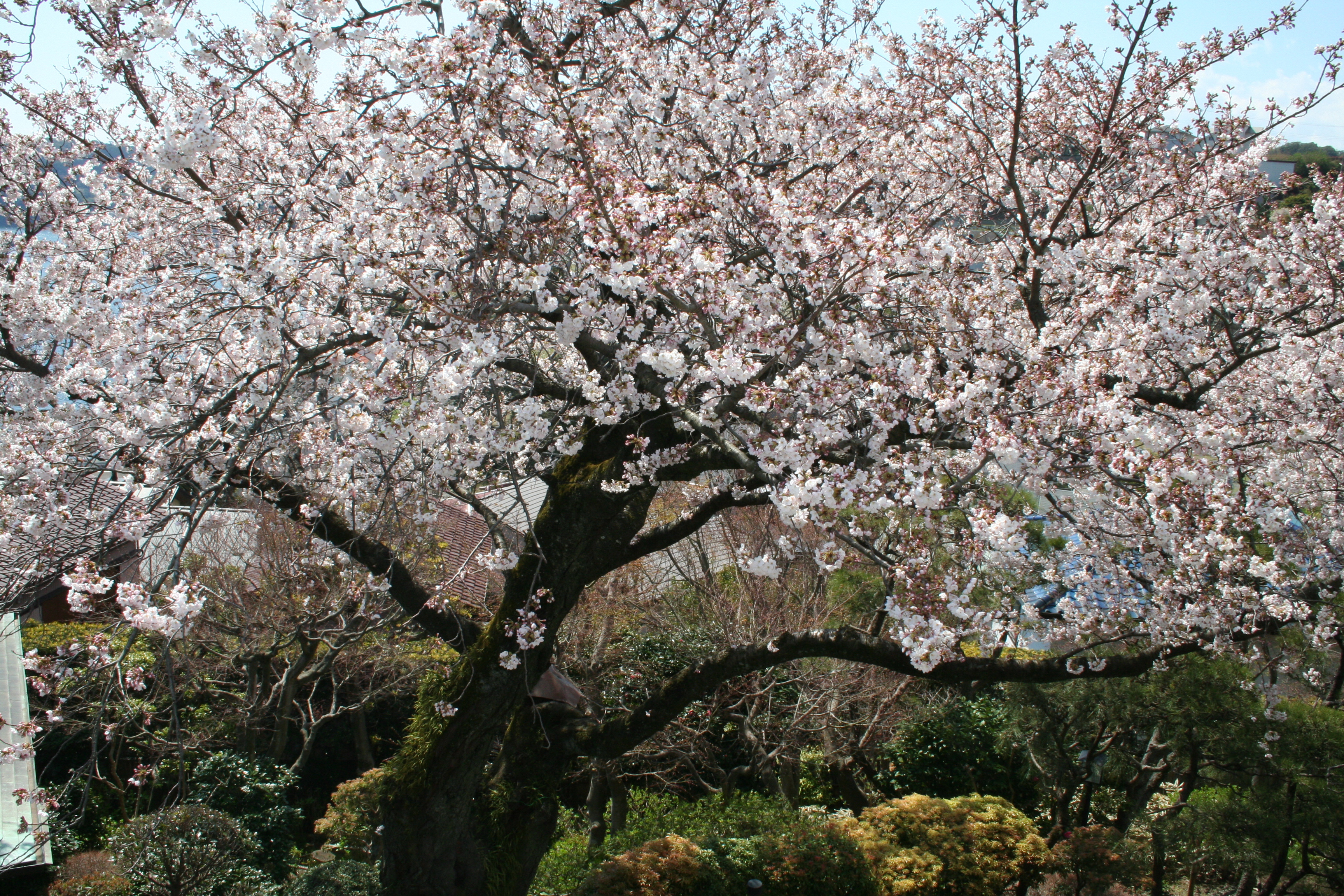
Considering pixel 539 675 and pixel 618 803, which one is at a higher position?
pixel 539 675

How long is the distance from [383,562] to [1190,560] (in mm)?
4660

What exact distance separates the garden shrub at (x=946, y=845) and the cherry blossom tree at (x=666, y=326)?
6.37 ft

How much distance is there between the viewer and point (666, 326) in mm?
3965

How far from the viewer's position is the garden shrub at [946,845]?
20.5 ft

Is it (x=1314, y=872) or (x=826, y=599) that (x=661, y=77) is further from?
(x=1314, y=872)

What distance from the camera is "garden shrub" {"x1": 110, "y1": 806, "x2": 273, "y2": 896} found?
18.6ft

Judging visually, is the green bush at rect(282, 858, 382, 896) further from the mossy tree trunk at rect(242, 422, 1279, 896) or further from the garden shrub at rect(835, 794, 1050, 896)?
the garden shrub at rect(835, 794, 1050, 896)

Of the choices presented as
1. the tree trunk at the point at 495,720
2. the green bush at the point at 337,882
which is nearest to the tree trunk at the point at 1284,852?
the tree trunk at the point at 495,720

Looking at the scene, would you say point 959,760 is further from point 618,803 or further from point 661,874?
point 661,874

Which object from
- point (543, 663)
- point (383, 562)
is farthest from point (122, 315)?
point (543, 663)

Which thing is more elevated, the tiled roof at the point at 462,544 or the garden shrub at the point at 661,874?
the tiled roof at the point at 462,544

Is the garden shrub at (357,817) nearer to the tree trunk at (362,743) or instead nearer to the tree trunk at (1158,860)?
the tree trunk at (362,743)

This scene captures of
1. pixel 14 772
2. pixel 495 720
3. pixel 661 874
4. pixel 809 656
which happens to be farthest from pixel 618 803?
pixel 14 772

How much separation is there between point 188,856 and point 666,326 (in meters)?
5.13
